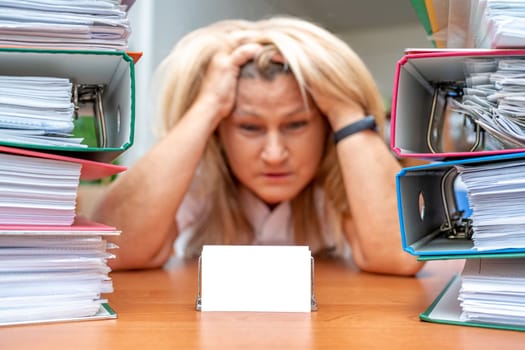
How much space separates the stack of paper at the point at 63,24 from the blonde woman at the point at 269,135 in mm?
442

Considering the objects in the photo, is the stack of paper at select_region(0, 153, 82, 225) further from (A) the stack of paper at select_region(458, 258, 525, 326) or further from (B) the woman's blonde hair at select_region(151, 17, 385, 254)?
(B) the woman's blonde hair at select_region(151, 17, 385, 254)

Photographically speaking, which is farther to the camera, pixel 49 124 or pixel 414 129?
pixel 414 129

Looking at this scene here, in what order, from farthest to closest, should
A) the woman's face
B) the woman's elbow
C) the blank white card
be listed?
1. the woman's face
2. the woman's elbow
3. the blank white card

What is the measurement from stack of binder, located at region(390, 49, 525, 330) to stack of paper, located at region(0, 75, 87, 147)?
1.13 ft

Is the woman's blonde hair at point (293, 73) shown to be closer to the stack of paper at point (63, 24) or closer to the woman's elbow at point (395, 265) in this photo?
the woman's elbow at point (395, 265)

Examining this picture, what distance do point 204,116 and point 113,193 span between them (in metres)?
0.21

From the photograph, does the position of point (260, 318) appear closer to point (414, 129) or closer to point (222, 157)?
point (414, 129)

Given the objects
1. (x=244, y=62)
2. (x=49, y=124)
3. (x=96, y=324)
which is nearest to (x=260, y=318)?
(x=96, y=324)

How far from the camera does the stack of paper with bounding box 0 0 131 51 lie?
0.64 meters

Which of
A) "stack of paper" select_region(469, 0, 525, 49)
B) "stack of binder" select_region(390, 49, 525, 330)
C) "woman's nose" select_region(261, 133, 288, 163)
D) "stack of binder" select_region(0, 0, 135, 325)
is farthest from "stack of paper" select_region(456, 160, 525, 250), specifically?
"woman's nose" select_region(261, 133, 288, 163)

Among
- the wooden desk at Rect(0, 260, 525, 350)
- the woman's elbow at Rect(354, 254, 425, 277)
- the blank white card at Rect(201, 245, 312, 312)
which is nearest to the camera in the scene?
the wooden desk at Rect(0, 260, 525, 350)

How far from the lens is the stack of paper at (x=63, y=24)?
636 millimetres

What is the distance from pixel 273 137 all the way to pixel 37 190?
1.80 feet

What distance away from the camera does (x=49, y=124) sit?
2.08ft
